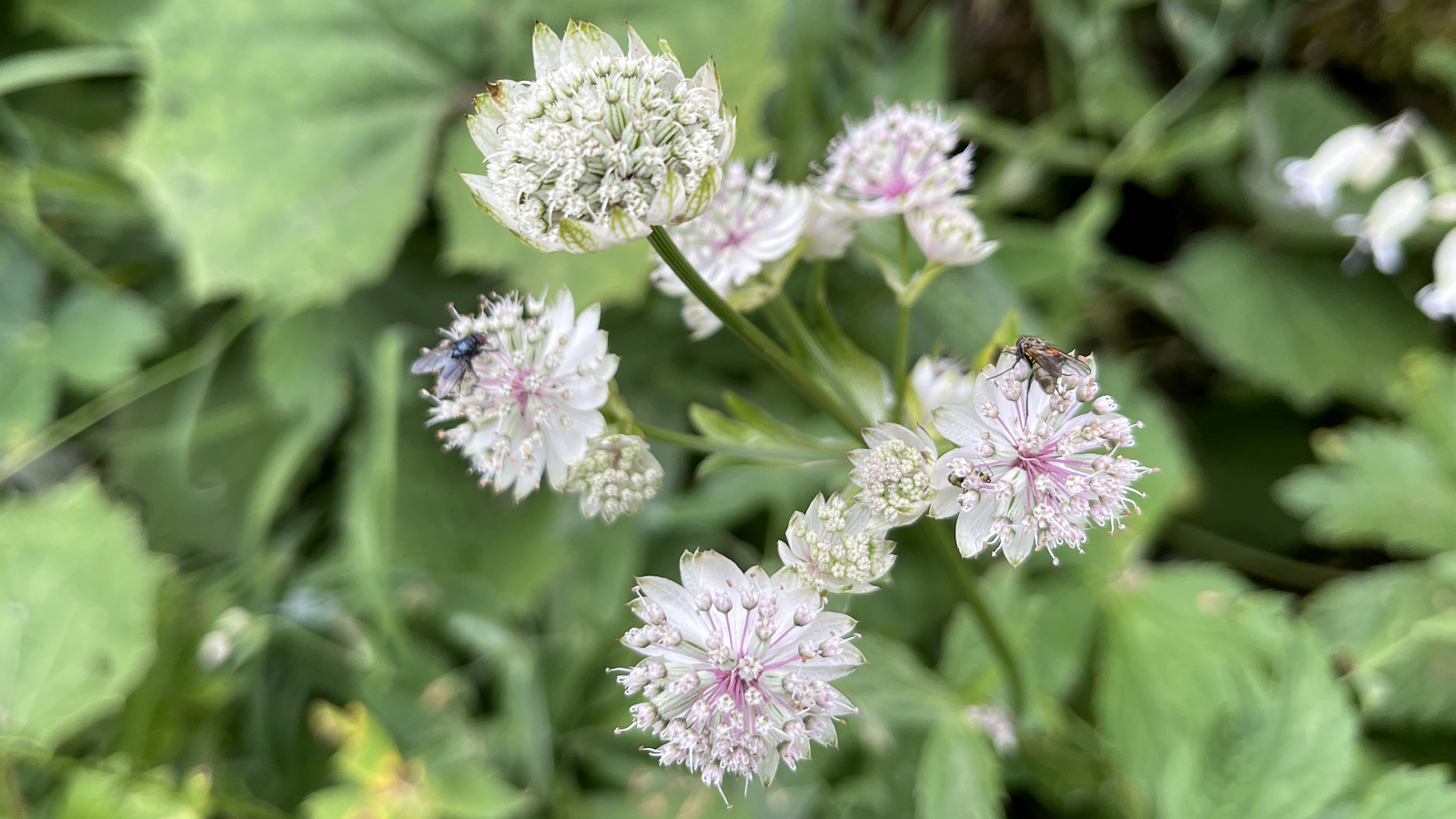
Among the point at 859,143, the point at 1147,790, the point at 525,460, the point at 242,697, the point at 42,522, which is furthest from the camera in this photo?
the point at 242,697

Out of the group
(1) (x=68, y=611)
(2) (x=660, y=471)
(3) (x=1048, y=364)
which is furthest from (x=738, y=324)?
(1) (x=68, y=611)

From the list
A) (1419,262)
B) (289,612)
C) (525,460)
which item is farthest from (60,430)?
(1419,262)

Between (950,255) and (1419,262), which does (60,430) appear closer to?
(950,255)

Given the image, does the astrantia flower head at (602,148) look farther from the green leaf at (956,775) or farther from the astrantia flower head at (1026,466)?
the green leaf at (956,775)

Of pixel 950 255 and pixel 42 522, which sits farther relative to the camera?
pixel 42 522

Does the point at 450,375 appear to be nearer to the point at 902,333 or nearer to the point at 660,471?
the point at 660,471

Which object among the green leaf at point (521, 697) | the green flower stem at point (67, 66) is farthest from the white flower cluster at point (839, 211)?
the green flower stem at point (67, 66)

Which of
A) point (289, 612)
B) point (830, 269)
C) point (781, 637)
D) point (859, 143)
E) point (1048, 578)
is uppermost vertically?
point (859, 143)
